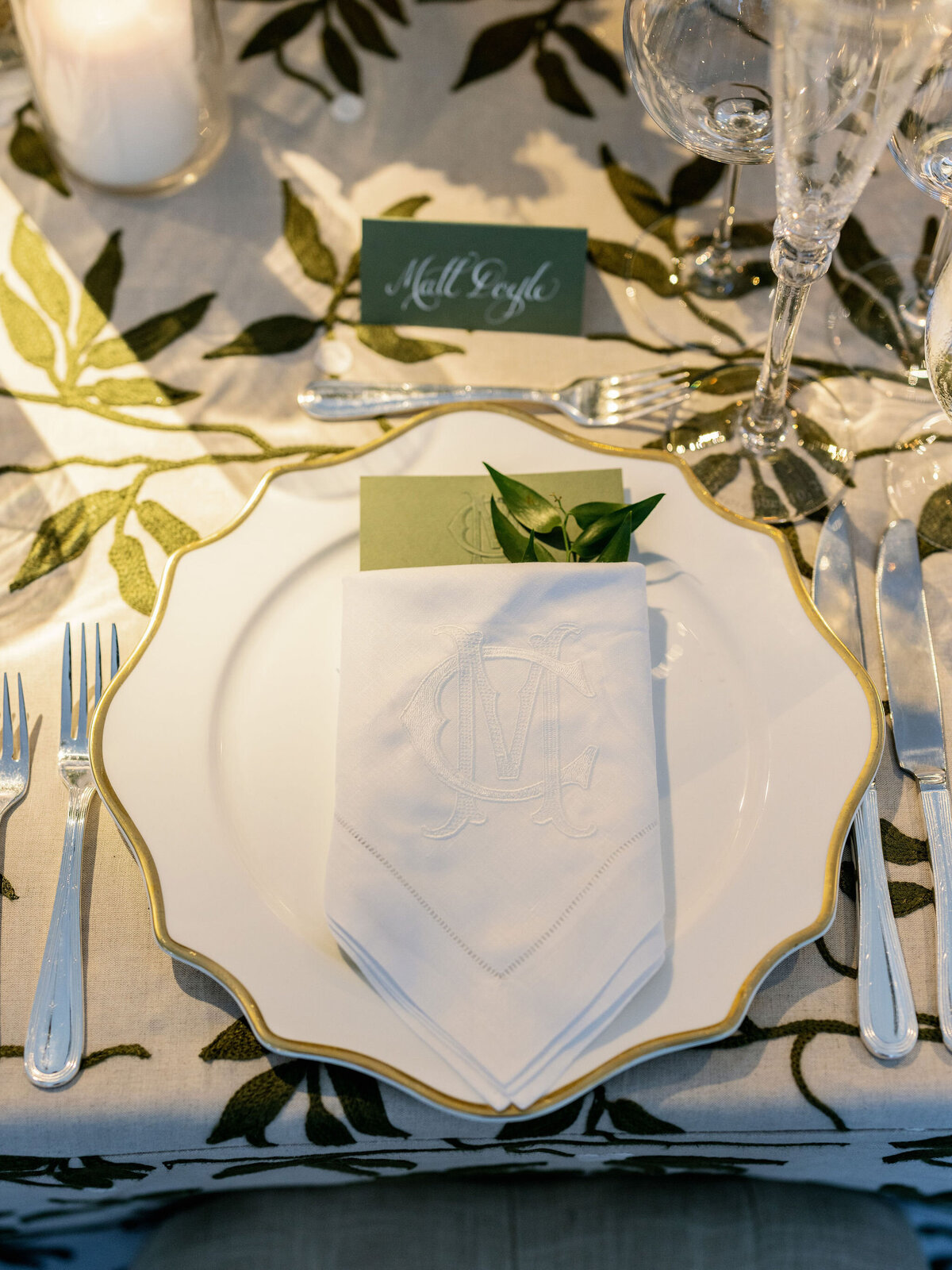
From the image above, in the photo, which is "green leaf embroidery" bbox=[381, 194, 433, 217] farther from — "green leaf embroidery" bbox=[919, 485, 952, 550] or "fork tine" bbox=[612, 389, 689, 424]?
"green leaf embroidery" bbox=[919, 485, 952, 550]

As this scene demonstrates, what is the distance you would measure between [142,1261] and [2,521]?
1.45 feet

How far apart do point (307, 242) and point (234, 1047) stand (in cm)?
55

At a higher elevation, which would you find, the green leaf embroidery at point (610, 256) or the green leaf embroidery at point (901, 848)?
the green leaf embroidery at point (610, 256)

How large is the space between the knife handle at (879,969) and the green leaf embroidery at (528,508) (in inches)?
9.0

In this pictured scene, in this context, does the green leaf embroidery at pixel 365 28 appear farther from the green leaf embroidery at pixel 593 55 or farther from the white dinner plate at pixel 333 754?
the white dinner plate at pixel 333 754

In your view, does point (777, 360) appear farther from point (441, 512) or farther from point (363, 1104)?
point (363, 1104)

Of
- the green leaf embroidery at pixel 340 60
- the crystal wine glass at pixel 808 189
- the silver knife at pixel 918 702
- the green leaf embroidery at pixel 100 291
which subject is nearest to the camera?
the crystal wine glass at pixel 808 189

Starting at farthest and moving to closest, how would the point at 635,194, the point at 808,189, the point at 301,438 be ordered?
the point at 635,194 → the point at 301,438 → the point at 808,189

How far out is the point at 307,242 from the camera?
28.7 inches

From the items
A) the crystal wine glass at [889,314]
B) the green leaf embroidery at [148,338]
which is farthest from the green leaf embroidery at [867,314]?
the green leaf embroidery at [148,338]

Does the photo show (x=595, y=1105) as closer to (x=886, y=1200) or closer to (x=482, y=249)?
(x=886, y=1200)

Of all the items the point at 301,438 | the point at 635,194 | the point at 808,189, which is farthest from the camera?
the point at 635,194

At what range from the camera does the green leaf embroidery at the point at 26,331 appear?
0.69 meters

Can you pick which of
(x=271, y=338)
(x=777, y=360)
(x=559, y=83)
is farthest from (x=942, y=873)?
(x=559, y=83)
